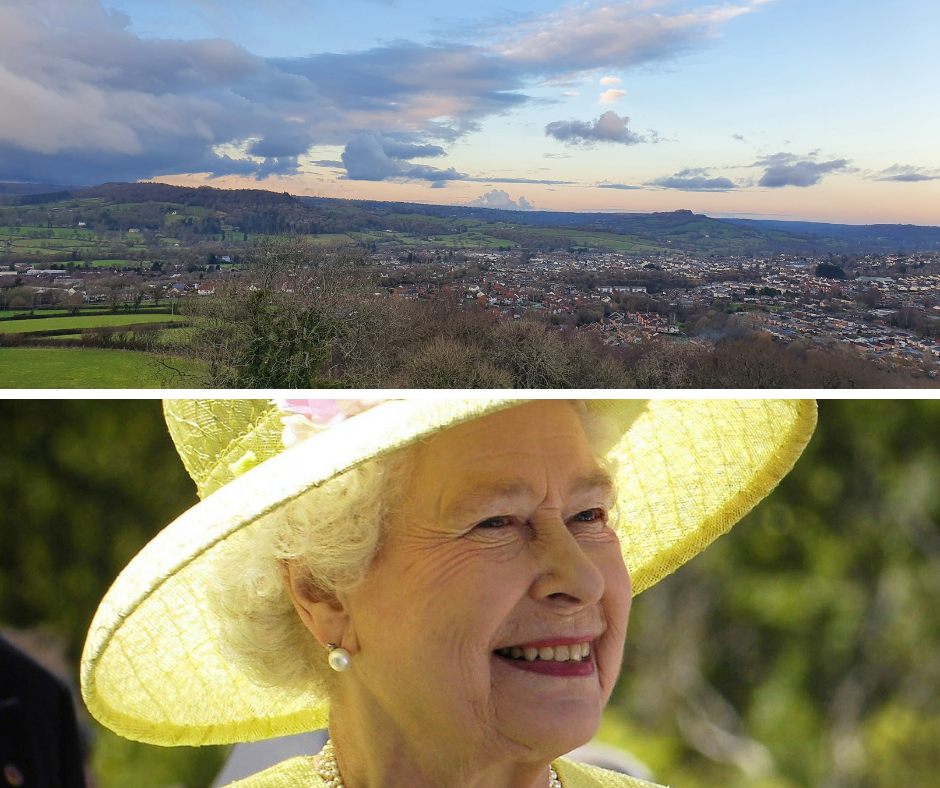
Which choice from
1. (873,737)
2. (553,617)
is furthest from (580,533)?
(873,737)

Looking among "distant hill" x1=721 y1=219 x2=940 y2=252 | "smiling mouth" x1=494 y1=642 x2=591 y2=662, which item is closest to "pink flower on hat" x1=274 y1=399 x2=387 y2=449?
"smiling mouth" x1=494 y1=642 x2=591 y2=662

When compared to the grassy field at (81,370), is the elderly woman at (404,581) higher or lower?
higher

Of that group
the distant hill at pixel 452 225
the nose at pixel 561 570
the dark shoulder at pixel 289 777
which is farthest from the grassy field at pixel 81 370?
the nose at pixel 561 570

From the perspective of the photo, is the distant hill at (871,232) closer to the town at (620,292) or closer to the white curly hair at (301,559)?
the town at (620,292)

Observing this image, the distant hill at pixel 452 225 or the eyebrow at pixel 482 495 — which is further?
the distant hill at pixel 452 225

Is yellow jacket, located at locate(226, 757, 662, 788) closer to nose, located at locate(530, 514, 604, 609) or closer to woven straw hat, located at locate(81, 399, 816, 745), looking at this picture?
woven straw hat, located at locate(81, 399, 816, 745)

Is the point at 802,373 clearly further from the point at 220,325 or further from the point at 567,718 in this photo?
the point at 567,718

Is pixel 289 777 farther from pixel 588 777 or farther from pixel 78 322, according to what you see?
pixel 78 322
